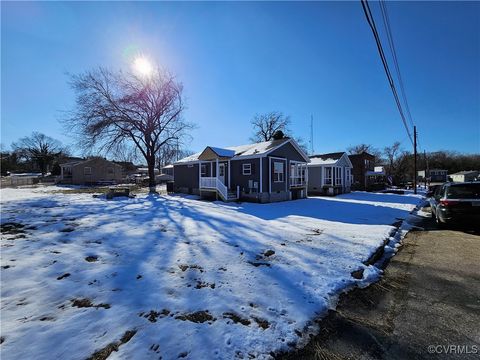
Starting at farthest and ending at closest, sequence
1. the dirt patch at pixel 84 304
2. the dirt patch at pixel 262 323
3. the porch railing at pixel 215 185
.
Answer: the porch railing at pixel 215 185, the dirt patch at pixel 84 304, the dirt patch at pixel 262 323

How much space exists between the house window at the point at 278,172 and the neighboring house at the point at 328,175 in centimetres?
806

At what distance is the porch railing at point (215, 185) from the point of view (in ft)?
57.9

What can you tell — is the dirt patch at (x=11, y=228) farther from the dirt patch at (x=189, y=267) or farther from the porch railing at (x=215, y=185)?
the porch railing at (x=215, y=185)

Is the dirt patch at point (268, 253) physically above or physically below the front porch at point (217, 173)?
below

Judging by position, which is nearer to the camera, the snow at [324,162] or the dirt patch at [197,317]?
the dirt patch at [197,317]

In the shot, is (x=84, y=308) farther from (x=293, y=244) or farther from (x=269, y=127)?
(x=269, y=127)

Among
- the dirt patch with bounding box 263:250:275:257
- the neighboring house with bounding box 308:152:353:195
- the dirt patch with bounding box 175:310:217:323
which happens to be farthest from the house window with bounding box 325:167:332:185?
the dirt patch with bounding box 175:310:217:323

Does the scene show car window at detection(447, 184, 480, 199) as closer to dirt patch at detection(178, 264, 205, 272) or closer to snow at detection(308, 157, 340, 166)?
dirt patch at detection(178, 264, 205, 272)

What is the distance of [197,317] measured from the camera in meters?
3.23

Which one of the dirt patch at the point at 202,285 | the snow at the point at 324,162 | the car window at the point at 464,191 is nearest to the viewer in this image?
the dirt patch at the point at 202,285

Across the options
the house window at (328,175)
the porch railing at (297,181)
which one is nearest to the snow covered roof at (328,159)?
the house window at (328,175)

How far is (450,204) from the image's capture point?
866 centimetres

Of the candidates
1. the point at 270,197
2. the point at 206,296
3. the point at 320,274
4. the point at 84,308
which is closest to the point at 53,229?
the point at 84,308

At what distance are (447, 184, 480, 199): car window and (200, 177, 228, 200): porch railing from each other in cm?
1205
